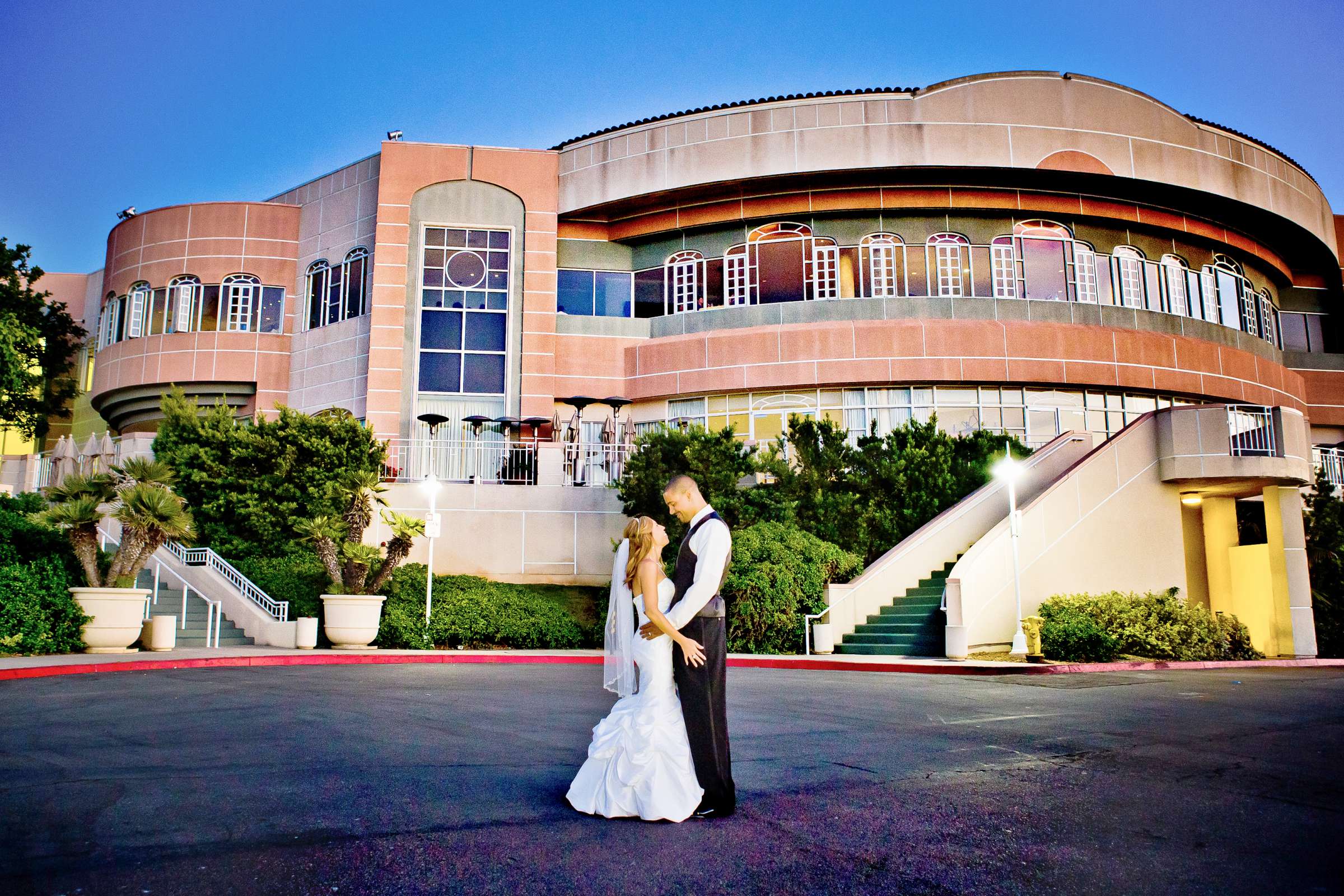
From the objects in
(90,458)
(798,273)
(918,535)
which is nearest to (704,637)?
(918,535)

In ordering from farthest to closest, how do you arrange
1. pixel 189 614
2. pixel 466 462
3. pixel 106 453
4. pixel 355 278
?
pixel 355 278 < pixel 106 453 < pixel 466 462 < pixel 189 614

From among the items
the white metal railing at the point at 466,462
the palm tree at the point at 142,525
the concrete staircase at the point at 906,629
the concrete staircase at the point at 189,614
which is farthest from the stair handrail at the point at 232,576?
the concrete staircase at the point at 906,629

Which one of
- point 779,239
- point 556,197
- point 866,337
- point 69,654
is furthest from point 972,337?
point 69,654

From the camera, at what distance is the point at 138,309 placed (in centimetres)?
3375

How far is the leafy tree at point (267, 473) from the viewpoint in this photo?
22.0m

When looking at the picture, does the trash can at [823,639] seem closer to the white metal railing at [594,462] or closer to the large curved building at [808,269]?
the white metal railing at [594,462]

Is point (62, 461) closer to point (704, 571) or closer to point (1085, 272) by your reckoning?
point (704, 571)

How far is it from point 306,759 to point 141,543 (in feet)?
37.6

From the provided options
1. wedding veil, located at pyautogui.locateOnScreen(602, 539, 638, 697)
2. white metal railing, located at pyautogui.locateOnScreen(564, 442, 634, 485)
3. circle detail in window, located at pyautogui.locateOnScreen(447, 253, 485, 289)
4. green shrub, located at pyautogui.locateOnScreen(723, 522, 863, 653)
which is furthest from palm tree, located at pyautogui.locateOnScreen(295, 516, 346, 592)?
wedding veil, located at pyautogui.locateOnScreen(602, 539, 638, 697)

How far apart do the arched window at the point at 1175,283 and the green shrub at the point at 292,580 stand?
24.9m

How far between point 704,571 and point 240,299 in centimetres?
3095

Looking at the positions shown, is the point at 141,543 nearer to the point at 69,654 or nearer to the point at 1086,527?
the point at 69,654

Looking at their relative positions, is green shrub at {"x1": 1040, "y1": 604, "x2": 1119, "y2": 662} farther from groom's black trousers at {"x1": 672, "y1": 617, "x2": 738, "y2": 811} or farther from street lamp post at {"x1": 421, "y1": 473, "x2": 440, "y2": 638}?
groom's black trousers at {"x1": 672, "y1": 617, "x2": 738, "y2": 811}

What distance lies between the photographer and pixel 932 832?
506 centimetres
